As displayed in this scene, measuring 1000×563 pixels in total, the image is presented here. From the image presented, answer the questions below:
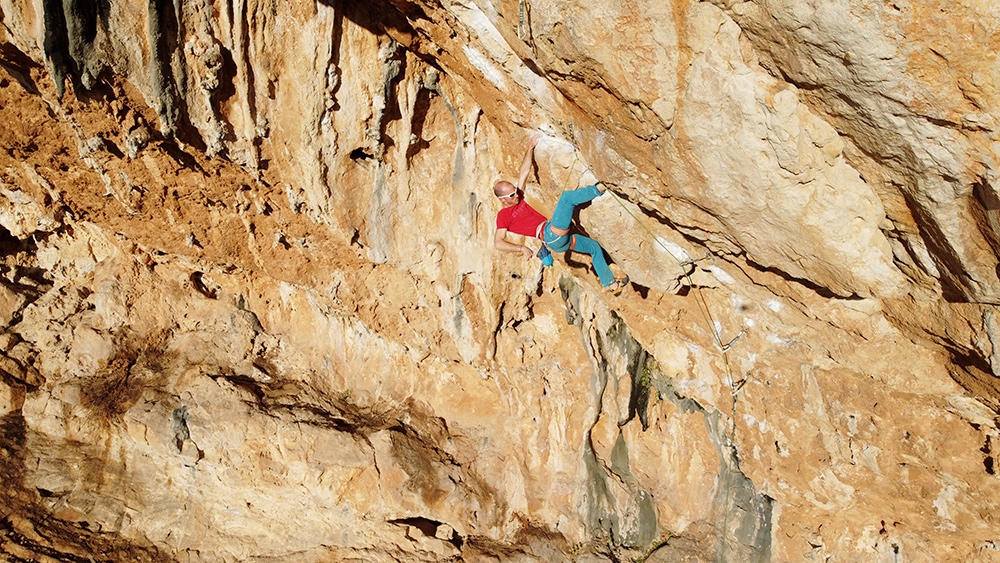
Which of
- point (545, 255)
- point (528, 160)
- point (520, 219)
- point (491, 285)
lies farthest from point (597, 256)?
point (491, 285)

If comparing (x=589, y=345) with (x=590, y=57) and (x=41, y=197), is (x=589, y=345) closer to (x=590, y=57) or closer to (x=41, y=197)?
(x=590, y=57)

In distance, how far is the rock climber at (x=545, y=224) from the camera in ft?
18.0

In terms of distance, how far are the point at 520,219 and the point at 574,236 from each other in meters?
0.55

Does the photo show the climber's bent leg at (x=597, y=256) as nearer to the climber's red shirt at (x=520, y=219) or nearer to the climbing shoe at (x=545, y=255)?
the climbing shoe at (x=545, y=255)

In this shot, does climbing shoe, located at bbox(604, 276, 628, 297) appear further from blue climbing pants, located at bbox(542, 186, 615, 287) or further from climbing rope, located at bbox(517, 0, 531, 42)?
climbing rope, located at bbox(517, 0, 531, 42)

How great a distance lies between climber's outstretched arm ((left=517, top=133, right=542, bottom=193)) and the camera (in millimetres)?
5594

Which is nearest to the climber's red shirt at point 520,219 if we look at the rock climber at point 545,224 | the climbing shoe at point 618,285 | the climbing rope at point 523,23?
the rock climber at point 545,224

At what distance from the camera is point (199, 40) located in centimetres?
520

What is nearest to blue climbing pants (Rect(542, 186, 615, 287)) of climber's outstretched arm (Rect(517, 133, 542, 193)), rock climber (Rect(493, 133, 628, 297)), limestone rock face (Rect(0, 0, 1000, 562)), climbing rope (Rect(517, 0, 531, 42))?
rock climber (Rect(493, 133, 628, 297))

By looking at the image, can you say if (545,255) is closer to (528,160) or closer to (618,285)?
(618,285)

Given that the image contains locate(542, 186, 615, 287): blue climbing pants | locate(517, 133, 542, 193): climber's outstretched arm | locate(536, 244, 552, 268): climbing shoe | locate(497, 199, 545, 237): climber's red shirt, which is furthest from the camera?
locate(536, 244, 552, 268): climbing shoe

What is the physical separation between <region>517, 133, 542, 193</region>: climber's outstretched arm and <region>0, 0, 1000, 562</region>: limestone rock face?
0.36ft

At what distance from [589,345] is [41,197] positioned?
21.5ft

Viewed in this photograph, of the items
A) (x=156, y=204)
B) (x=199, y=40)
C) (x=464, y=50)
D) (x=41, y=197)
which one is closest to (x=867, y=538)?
(x=464, y=50)
